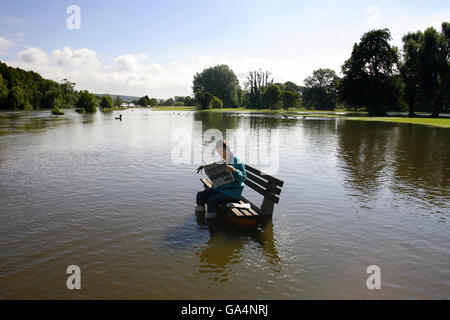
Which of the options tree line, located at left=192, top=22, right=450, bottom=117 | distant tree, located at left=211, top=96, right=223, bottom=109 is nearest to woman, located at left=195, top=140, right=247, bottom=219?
tree line, located at left=192, top=22, right=450, bottom=117

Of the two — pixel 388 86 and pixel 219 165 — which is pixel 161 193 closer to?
pixel 219 165

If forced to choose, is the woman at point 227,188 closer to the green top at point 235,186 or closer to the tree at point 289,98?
the green top at point 235,186

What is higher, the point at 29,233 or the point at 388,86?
the point at 388,86

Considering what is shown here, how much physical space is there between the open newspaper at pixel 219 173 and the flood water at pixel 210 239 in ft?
3.87

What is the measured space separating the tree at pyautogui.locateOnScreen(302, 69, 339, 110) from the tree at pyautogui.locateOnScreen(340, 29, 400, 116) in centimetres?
3722

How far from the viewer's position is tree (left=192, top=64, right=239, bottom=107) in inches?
6083

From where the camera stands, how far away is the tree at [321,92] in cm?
12488

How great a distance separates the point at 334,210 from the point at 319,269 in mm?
3590

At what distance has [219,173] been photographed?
7.57 m

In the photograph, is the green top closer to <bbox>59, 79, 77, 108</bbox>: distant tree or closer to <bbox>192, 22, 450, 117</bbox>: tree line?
<bbox>192, 22, 450, 117</bbox>: tree line

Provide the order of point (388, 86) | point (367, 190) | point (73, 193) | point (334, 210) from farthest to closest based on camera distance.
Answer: point (388, 86) < point (367, 190) < point (73, 193) < point (334, 210)

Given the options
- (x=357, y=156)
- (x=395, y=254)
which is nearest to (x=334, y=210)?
(x=395, y=254)

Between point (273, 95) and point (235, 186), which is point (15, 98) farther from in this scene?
point (235, 186)
